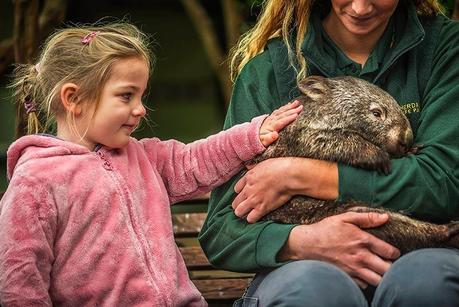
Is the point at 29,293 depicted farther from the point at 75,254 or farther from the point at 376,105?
the point at 376,105

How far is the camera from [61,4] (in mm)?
5891

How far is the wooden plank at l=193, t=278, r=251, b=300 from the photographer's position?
466cm

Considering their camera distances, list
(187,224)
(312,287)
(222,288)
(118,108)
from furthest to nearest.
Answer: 1. (187,224)
2. (222,288)
3. (118,108)
4. (312,287)

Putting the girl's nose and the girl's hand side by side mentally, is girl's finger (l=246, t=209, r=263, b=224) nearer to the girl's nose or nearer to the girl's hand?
the girl's hand

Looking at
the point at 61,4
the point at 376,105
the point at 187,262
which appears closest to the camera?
the point at 376,105

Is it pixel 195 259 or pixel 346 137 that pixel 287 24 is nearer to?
pixel 346 137

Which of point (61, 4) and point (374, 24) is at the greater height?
point (374, 24)

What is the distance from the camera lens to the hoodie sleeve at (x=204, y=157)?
390cm

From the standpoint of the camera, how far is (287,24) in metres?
4.19

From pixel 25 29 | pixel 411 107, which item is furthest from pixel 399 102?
pixel 25 29

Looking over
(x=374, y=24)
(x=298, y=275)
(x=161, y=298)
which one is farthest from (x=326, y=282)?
(x=374, y=24)

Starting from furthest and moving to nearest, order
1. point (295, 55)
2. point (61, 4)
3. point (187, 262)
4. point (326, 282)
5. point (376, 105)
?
point (61, 4) < point (187, 262) < point (295, 55) < point (376, 105) < point (326, 282)

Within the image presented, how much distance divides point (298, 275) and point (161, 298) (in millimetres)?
469

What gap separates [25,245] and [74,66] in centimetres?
66
